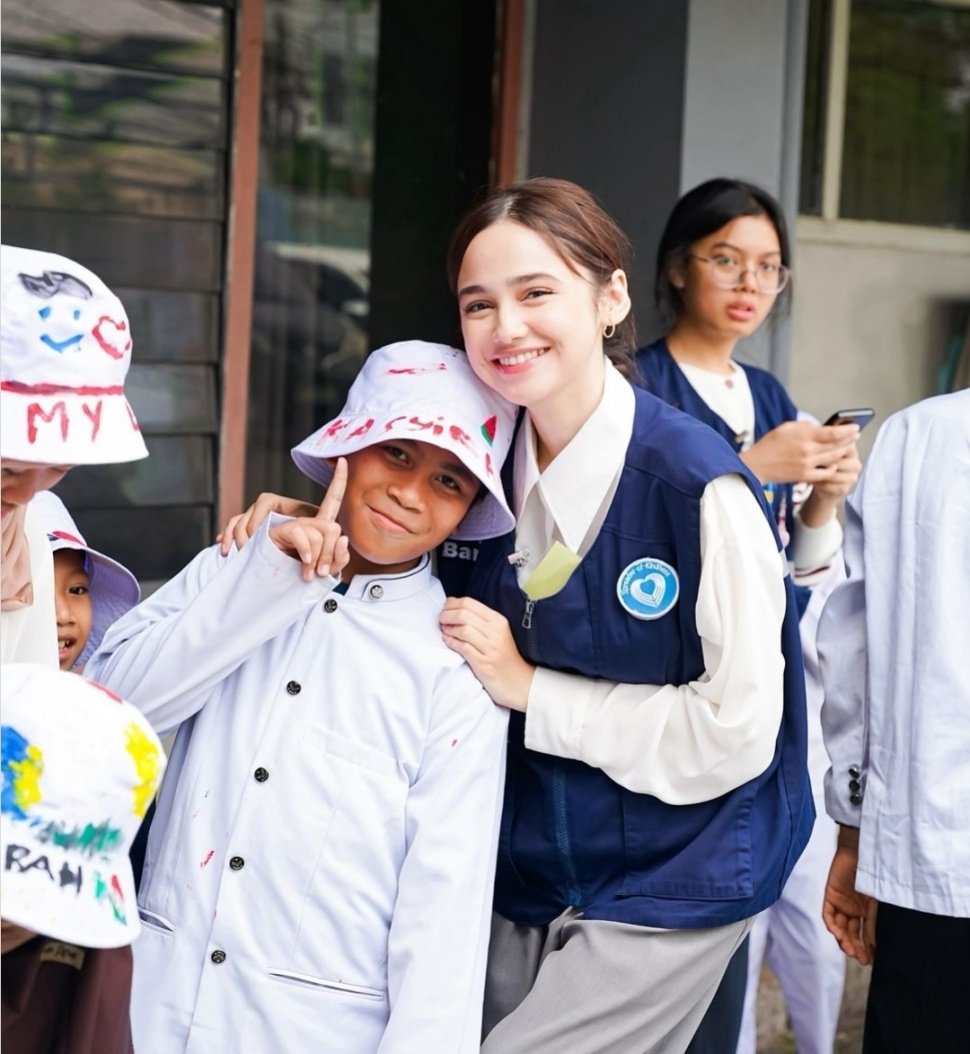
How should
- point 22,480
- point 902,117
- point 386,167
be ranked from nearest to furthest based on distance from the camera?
point 22,480
point 386,167
point 902,117

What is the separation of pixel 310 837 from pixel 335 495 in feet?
1.48

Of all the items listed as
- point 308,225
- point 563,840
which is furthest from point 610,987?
point 308,225

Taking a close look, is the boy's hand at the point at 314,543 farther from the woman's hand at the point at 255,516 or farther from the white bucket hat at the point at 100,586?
the white bucket hat at the point at 100,586

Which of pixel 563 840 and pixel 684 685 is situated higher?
pixel 684 685

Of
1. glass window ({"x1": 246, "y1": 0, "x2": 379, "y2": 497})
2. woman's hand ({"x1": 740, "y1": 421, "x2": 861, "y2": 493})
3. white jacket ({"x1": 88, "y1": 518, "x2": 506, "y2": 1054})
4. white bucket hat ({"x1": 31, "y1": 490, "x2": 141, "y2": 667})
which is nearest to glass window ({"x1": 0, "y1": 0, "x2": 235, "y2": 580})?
glass window ({"x1": 246, "y1": 0, "x2": 379, "y2": 497})

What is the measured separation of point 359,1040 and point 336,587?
1.99 feet

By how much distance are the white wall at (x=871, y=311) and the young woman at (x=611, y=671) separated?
2378 mm

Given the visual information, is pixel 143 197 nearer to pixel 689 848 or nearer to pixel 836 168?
pixel 836 168

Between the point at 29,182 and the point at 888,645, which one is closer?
the point at 888,645

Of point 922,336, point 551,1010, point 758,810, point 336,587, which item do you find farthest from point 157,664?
point 922,336

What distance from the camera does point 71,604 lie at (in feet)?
7.63

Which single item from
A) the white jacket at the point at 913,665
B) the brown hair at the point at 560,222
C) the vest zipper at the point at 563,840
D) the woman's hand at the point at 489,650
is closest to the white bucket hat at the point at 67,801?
the woman's hand at the point at 489,650

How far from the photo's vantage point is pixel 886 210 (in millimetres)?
4598

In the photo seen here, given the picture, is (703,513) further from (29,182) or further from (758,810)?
(29,182)
